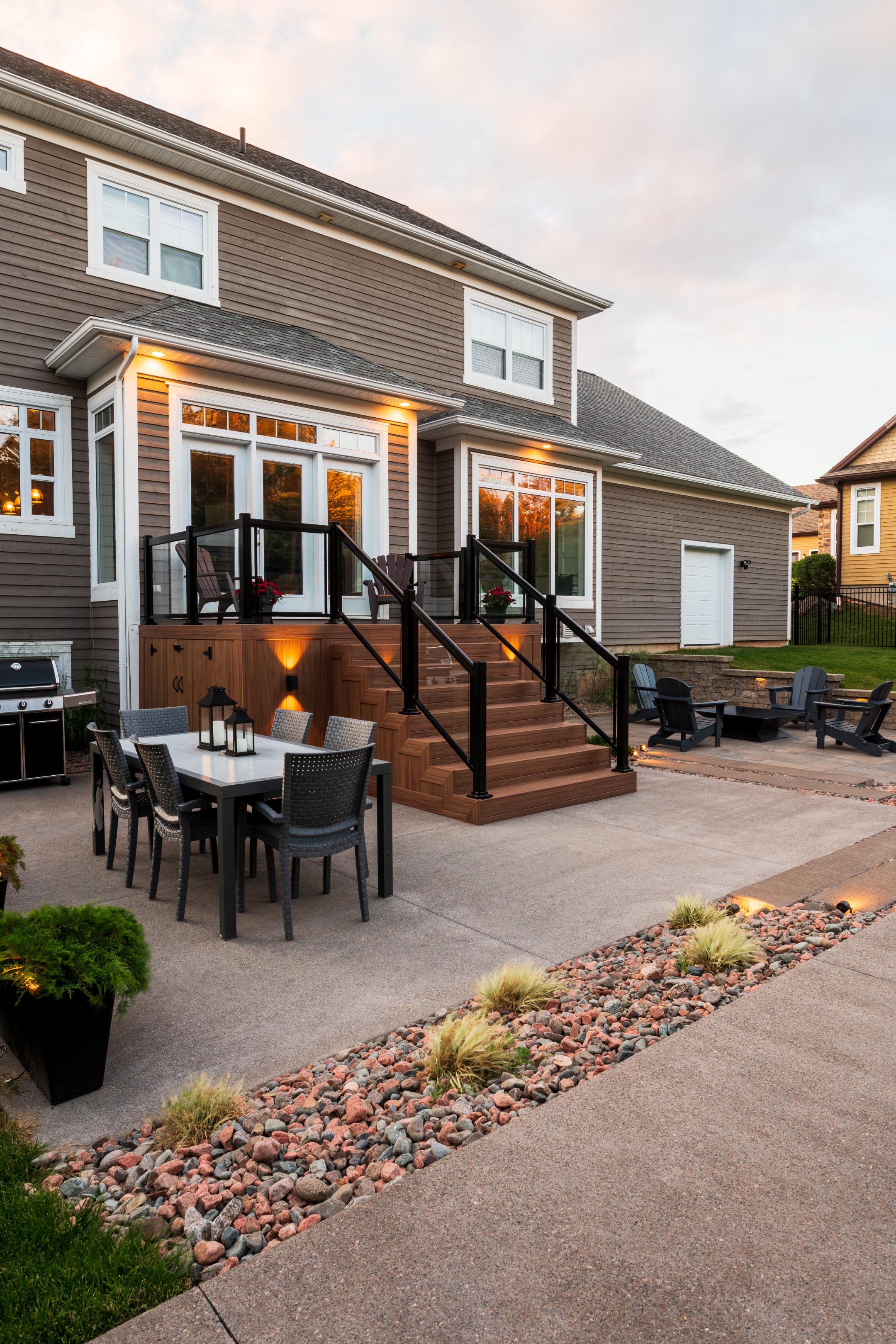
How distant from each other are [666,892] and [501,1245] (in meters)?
3.00

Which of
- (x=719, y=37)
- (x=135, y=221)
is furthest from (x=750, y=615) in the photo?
(x=135, y=221)

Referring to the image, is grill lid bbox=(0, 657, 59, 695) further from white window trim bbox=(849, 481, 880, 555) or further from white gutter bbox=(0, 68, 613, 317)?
white window trim bbox=(849, 481, 880, 555)

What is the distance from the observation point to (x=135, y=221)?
32.1 ft

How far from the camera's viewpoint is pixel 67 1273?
1787mm

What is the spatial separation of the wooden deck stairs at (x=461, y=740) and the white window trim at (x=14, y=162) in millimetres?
6408

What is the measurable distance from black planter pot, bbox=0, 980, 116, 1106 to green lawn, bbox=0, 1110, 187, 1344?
1.53 feet

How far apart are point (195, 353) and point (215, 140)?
5.76 metres

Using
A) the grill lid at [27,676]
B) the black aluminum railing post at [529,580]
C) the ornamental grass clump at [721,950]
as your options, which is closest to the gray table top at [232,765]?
the ornamental grass clump at [721,950]

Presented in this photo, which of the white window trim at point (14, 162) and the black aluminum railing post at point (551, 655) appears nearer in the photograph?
the black aluminum railing post at point (551, 655)

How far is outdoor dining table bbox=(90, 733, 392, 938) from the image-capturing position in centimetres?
399

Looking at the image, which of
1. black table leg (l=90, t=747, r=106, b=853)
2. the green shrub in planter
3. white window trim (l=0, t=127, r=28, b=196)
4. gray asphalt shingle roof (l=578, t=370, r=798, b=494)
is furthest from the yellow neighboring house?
the green shrub in planter

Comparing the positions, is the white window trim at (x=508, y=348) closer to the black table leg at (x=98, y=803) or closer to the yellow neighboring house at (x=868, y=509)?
the black table leg at (x=98, y=803)

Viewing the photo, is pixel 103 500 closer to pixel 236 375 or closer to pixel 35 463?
pixel 35 463

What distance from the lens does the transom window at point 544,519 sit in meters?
12.6
